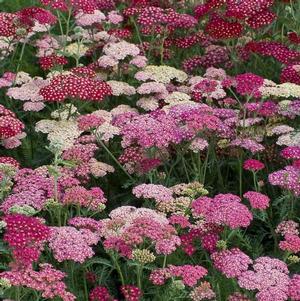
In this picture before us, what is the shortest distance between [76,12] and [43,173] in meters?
3.58

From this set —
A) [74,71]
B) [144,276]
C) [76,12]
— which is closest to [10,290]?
[144,276]

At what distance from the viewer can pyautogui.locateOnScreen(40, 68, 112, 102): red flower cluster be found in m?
6.95

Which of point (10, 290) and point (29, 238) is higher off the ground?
point (29, 238)

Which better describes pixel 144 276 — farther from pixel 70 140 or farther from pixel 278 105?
pixel 278 105

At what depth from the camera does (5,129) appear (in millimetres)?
6621

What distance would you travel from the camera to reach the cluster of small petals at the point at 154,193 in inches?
225

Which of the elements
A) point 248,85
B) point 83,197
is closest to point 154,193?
point 83,197

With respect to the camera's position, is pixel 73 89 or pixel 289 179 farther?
pixel 73 89

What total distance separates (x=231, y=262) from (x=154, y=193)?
3.00 ft

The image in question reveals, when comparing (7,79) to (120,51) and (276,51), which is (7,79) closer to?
(120,51)

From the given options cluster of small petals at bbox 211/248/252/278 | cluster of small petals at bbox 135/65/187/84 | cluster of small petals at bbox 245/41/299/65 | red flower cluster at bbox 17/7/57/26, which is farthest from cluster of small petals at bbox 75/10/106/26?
cluster of small petals at bbox 211/248/252/278

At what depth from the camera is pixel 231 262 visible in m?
5.09

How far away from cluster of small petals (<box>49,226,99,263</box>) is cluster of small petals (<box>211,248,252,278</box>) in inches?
31.3

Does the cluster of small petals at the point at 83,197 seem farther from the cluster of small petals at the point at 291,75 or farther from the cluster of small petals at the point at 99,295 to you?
the cluster of small petals at the point at 291,75
